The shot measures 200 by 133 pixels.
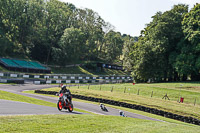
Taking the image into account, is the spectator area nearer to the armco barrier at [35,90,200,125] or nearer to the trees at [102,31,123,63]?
the armco barrier at [35,90,200,125]

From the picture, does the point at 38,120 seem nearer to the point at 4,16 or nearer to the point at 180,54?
the point at 180,54

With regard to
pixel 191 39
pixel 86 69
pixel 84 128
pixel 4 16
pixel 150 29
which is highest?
pixel 4 16

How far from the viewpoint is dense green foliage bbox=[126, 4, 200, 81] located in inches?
2285

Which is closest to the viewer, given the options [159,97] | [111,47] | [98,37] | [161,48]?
[159,97]

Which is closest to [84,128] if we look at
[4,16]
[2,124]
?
[2,124]

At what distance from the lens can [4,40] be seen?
224 ft

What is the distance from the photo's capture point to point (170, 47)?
Result: 64688 mm

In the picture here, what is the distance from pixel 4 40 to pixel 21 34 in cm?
1505

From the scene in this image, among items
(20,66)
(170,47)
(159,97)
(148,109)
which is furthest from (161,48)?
(20,66)

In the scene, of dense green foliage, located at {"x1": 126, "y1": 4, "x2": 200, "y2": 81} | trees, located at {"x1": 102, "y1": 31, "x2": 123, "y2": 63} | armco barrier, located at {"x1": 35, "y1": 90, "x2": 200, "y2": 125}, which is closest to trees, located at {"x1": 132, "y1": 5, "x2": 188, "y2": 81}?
dense green foliage, located at {"x1": 126, "y1": 4, "x2": 200, "y2": 81}

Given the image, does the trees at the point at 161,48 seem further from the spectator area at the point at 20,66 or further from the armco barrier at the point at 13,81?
the armco barrier at the point at 13,81

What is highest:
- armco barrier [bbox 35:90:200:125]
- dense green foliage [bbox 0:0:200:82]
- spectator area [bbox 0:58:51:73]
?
dense green foliage [bbox 0:0:200:82]

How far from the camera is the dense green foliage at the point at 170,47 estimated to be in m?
58.0

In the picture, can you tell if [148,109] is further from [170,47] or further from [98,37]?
[98,37]
